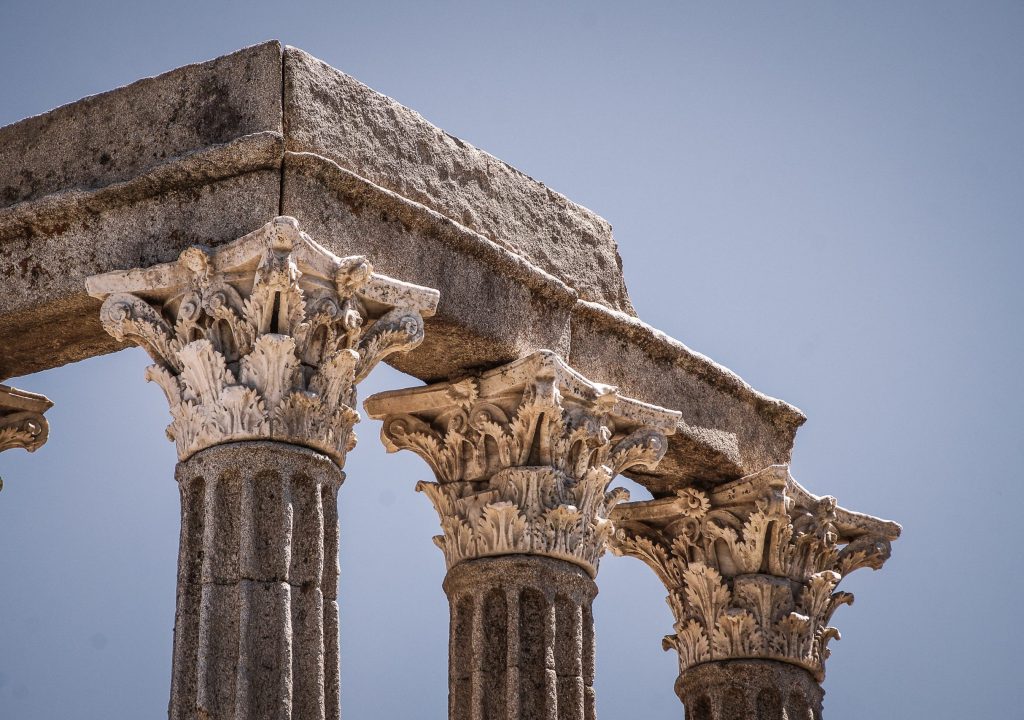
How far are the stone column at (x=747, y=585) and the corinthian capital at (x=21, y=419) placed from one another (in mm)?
5726

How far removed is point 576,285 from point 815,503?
3859 millimetres

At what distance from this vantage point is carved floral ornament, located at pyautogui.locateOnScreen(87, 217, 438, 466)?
1711 centimetres

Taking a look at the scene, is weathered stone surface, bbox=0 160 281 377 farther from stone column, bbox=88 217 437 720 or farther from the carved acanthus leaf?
the carved acanthus leaf

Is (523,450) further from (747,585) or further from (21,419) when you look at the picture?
(21,419)

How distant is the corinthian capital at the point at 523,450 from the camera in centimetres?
1942

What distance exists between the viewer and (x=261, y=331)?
679 inches

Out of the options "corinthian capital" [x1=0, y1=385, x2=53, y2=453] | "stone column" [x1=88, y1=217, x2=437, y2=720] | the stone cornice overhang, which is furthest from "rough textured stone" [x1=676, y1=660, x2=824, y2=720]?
"corinthian capital" [x1=0, y1=385, x2=53, y2=453]

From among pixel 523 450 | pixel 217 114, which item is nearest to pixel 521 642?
pixel 523 450

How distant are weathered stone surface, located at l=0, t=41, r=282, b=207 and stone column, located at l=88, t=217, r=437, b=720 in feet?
3.90

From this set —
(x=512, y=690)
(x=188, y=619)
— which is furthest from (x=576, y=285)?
(x=188, y=619)

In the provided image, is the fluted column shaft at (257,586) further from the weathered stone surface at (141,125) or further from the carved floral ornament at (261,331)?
the weathered stone surface at (141,125)

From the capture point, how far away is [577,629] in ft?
63.8

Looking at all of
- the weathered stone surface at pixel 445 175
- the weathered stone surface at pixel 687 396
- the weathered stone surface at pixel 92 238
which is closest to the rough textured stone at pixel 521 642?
the weathered stone surface at pixel 687 396

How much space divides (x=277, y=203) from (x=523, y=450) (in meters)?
3.34
